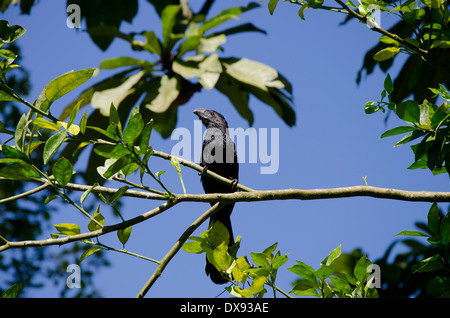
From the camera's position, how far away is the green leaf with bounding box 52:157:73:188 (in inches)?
57.9

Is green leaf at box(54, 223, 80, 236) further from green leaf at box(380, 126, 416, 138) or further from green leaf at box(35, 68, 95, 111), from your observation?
green leaf at box(380, 126, 416, 138)

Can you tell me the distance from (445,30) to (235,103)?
3800 mm

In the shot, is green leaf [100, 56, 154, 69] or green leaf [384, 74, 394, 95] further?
green leaf [100, 56, 154, 69]

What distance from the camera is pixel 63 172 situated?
1485 millimetres

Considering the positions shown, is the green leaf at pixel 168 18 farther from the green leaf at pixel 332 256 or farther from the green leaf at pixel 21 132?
the green leaf at pixel 332 256

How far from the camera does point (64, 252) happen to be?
6.34 meters

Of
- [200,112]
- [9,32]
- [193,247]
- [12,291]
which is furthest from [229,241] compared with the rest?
[200,112]

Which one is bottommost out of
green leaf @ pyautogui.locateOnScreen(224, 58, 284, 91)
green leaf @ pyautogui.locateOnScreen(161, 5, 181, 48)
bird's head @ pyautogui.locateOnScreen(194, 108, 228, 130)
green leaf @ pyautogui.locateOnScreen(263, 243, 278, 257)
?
green leaf @ pyautogui.locateOnScreen(263, 243, 278, 257)

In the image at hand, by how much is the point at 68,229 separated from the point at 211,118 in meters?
2.61

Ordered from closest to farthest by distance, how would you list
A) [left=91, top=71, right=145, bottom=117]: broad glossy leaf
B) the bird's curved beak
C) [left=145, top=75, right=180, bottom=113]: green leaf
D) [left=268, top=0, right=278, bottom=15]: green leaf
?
[left=268, top=0, right=278, bottom=15]: green leaf
the bird's curved beak
[left=145, top=75, right=180, bottom=113]: green leaf
[left=91, top=71, right=145, bottom=117]: broad glossy leaf

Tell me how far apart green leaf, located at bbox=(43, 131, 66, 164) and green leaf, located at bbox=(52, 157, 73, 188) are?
0.12 feet

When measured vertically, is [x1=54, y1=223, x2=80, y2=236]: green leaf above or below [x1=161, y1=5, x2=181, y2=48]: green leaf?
below

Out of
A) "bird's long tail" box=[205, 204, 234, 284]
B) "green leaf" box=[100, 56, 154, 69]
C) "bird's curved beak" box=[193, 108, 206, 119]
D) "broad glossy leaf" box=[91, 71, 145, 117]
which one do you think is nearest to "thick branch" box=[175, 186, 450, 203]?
"bird's long tail" box=[205, 204, 234, 284]
